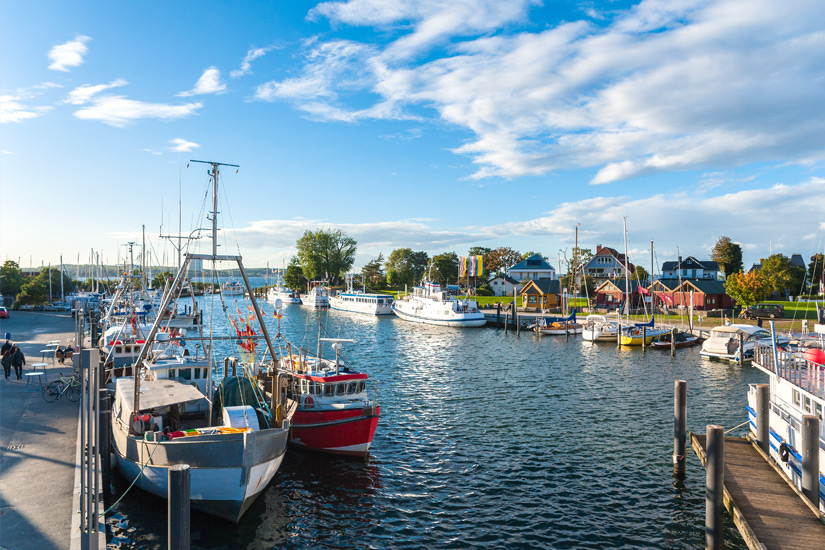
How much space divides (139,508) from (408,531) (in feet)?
30.2

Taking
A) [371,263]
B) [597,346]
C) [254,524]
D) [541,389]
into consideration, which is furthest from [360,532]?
[371,263]

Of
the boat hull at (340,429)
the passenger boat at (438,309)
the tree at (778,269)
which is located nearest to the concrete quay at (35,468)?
the boat hull at (340,429)

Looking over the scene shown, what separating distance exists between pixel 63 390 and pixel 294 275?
5322 inches

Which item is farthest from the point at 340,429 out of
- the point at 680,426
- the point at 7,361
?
the point at 7,361

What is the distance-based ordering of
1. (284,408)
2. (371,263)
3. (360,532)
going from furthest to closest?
(371,263)
(284,408)
(360,532)

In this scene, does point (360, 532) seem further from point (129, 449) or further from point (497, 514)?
point (129, 449)

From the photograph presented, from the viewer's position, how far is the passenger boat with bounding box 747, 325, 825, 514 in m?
17.1

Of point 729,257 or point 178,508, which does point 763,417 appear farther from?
point 729,257

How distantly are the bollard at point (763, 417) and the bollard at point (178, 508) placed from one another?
2019 cm

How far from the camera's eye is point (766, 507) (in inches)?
626

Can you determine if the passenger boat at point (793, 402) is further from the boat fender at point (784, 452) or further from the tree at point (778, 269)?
the tree at point (778, 269)

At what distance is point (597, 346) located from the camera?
59188mm

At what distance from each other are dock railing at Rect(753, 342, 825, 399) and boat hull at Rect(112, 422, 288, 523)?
58.0ft

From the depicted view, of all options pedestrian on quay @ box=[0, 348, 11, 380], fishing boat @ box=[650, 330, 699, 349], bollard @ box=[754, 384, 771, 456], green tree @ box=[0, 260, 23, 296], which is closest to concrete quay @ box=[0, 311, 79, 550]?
pedestrian on quay @ box=[0, 348, 11, 380]
